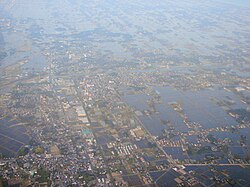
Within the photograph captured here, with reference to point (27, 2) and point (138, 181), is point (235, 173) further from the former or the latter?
point (27, 2)

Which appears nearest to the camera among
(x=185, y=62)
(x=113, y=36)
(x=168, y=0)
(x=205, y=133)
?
(x=205, y=133)

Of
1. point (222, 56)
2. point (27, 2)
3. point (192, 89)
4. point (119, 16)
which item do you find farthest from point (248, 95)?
point (27, 2)

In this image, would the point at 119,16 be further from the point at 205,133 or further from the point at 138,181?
the point at 138,181

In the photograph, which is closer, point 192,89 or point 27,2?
point 192,89

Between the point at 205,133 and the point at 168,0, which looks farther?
the point at 168,0

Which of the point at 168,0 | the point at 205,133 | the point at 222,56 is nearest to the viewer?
the point at 205,133

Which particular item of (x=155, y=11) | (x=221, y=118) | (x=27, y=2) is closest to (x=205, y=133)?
(x=221, y=118)

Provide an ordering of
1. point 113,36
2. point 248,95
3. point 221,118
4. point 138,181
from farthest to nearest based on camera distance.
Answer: point 113,36, point 248,95, point 221,118, point 138,181

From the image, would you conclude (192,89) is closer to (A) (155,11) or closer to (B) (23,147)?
(B) (23,147)

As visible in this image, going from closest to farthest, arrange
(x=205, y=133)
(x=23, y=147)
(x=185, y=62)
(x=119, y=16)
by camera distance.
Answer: (x=23, y=147)
(x=205, y=133)
(x=185, y=62)
(x=119, y=16)
